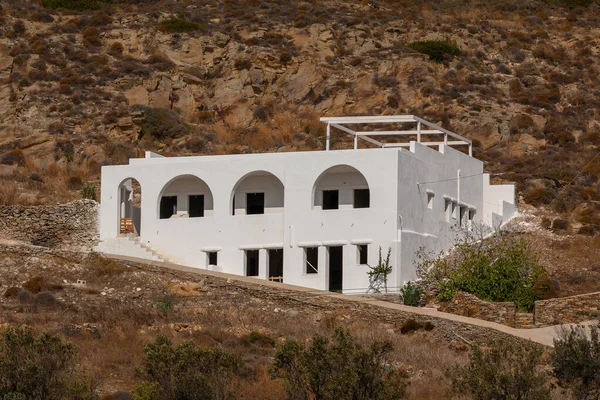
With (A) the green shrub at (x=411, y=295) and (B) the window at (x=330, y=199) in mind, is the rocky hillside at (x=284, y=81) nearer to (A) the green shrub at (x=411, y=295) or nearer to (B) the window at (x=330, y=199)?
(B) the window at (x=330, y=199)

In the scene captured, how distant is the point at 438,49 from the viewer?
75.3 metres

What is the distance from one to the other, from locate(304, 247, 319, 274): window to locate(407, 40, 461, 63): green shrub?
32.8m

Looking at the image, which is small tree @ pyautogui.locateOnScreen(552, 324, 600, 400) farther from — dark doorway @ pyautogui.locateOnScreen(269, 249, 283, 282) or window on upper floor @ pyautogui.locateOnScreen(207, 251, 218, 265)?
window on upper floor @ pyautogui.locateOnScreen(207, 251, 218, 265)

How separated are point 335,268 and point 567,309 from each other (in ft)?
30.1

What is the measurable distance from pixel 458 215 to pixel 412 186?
4761 mm

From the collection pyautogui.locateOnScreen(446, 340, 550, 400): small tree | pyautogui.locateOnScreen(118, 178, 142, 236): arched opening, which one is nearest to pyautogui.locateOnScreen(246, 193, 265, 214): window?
pyautogui.locateOnScreen(118, 178, 142, 236): arched opening

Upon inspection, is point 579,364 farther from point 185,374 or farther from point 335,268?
point 335,268

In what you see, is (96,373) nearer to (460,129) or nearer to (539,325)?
(539,325)

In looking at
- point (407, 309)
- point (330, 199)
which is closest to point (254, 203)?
point (330, 199)

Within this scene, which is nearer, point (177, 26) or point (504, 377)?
point (504, 377)

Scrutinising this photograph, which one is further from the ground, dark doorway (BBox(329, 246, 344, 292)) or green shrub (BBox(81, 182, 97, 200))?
green shrub (BBox(81, 182, 97, 200))

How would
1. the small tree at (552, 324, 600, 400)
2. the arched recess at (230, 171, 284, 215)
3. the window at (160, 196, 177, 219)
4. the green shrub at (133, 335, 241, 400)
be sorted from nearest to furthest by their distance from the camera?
the green shrub at (133, 335, 241, 400)
the small tree at (552, 324, 600, 400)
the arched recess at (230, 171, 284, 215)
the window at (160, 196, 177, 219)

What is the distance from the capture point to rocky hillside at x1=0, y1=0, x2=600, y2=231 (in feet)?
206

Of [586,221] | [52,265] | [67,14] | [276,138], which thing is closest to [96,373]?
[52,265]
